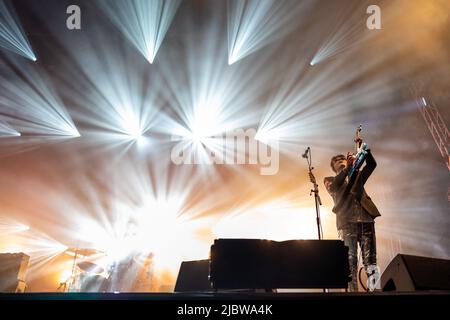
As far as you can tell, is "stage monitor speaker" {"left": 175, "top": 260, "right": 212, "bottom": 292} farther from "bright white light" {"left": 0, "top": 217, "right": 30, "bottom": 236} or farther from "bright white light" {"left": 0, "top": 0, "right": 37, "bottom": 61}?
"bright white light" {"left": 0, "top": 217, "right": 30, "bottom": 236}

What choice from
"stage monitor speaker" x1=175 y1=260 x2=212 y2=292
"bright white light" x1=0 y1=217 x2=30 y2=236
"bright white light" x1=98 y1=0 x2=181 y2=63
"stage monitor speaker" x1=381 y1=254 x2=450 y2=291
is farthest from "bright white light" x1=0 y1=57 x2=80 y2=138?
"stage monitor speaker" x1=381 y1=254 x2=450 y2=291

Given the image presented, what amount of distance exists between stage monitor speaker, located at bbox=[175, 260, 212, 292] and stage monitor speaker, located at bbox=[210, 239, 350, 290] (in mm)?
973

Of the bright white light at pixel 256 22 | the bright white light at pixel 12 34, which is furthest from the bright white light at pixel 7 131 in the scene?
the bright white light at pixel 256 22

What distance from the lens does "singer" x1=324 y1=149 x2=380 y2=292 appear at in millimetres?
2932

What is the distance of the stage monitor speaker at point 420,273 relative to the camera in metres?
1.93

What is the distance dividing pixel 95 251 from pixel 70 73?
3.67 m

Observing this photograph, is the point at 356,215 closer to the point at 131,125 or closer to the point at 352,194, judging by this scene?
the point at 352,194

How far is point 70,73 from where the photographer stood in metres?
5.79

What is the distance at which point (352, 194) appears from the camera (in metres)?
3.13

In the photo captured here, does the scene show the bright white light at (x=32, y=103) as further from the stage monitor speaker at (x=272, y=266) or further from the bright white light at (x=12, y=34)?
the stage monitor speaker at (x=272, y=266)

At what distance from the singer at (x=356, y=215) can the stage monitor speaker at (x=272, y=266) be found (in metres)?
0.91

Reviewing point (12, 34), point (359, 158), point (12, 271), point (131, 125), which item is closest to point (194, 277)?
point (359, 158)

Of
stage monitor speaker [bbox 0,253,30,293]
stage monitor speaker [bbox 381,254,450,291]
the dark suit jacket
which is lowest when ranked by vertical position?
stage monitor speaker [bbox 381,254,450,291]
